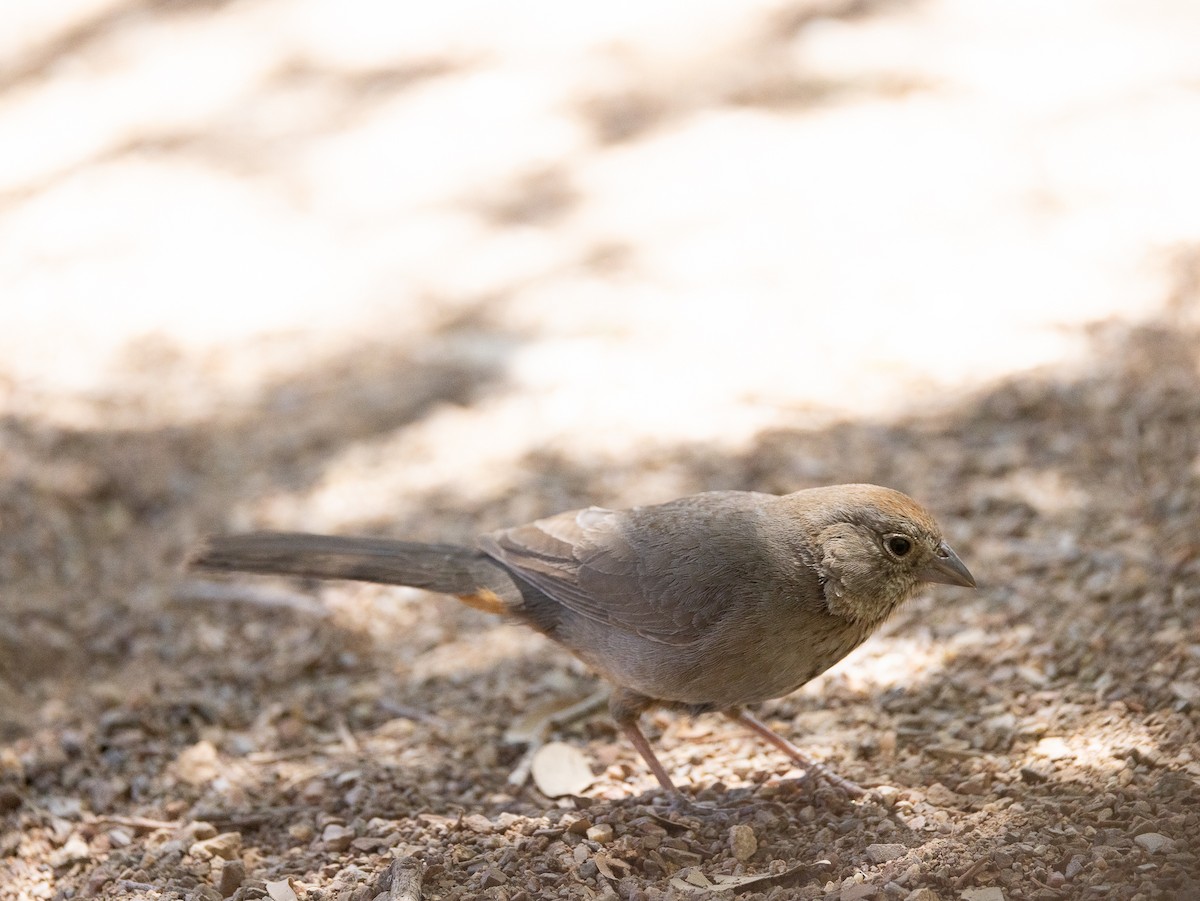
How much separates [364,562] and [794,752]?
5.22 ft

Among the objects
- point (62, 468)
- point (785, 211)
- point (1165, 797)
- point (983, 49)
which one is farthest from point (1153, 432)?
point (62, 468)

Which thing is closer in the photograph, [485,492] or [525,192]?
[485,492]

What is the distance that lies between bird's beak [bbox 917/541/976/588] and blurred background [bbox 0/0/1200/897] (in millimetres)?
540

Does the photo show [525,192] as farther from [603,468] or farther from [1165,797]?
[1165,797]

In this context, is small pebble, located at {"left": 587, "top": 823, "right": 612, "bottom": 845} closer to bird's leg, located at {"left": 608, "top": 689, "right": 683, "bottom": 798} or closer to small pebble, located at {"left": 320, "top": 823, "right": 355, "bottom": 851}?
bird's leg, located at {"left": 608, "top": 689, "right": 683, "bottom": 798}

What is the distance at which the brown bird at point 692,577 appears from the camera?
3877 mm

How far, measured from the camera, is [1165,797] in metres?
3.36

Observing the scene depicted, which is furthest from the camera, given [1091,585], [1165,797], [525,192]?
[525,192]

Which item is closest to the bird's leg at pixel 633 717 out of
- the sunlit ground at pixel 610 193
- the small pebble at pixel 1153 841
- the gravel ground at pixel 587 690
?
the gravel ground at pixel 587 690

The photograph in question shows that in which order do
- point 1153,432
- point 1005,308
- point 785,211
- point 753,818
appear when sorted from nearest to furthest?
point 753,818, point 1153,432, point 1005,308, point 785,211

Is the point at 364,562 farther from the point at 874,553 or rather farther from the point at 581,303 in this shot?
the point at 581,303

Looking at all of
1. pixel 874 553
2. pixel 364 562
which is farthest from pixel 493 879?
pixel 874 553

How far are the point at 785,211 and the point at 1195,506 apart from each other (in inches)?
138

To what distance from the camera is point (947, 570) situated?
13.1 ft
